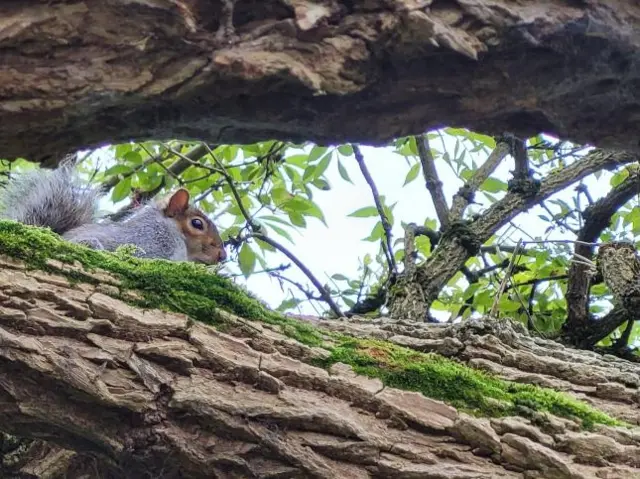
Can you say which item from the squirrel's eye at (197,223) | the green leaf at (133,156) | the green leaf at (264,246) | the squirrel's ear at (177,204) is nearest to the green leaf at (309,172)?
the green leaf at (264,246)

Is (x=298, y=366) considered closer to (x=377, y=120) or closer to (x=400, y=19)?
(x=377, y=120)

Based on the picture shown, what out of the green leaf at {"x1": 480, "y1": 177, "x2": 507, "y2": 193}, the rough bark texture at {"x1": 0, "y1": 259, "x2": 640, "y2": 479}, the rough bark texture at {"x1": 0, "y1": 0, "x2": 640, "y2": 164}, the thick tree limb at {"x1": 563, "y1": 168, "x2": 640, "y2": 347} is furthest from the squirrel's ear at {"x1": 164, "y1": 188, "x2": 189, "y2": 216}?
the rough bark texture at {"x1": 0, "y1": 0, "x2": 640, "y2": 164}

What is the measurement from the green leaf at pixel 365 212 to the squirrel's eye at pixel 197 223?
1.16 meters

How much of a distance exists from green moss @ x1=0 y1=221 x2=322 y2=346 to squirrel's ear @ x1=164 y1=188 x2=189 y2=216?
174 centimetres

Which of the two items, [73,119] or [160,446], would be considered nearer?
[73,119]

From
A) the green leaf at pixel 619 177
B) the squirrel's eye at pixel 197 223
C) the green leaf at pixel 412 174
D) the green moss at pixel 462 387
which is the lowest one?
the green moss at pixel 462 387

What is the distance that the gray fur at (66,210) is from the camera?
2.59 meters

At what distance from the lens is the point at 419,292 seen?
209 centimetres

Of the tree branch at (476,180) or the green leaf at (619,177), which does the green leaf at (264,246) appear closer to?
the tree branch at (476,180)

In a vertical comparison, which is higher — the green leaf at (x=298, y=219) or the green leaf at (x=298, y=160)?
the green leaf at (x=298, y=160)

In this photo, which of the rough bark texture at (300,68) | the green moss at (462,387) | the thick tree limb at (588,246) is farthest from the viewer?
the thick tree limb at (588,246)

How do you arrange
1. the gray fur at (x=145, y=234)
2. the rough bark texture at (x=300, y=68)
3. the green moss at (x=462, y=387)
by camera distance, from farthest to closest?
1. the gray fur at (x=145, y=234)
2. the green moss at (x=462, y=387)
3. the rough bark texture at (x=300, y=68)

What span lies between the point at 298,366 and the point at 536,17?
0.67m

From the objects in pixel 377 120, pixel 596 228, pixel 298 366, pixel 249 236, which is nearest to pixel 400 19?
pixel 377 120
